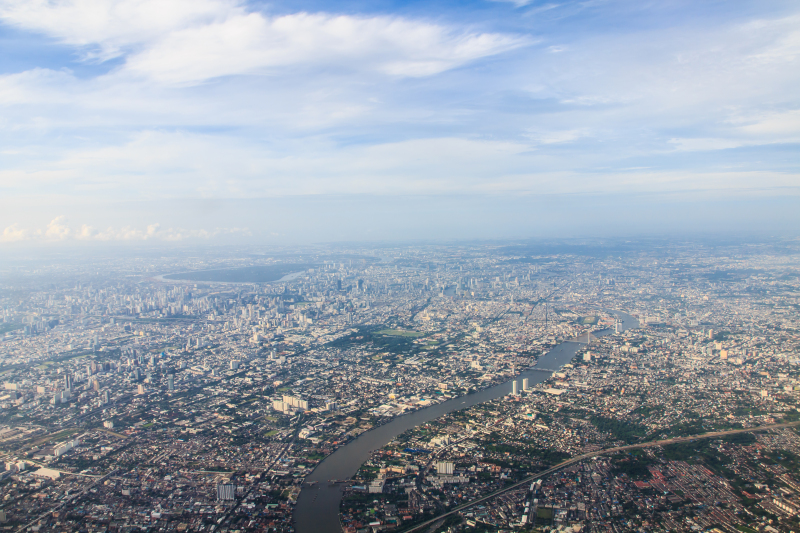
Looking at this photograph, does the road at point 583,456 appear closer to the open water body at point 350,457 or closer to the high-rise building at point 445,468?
the high-rise building at point 445,468

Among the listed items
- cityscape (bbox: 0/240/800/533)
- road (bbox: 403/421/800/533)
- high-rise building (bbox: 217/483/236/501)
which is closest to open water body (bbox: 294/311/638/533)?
cityscape (bbox: 0/240/800/533)

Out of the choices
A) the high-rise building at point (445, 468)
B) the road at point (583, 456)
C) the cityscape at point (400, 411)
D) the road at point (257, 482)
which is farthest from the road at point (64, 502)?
the high-rise building at point (445, 468)

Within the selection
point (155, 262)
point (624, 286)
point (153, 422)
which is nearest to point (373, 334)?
point (153, 422)

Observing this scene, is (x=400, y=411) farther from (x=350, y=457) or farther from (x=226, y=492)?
(x=226, y=492)

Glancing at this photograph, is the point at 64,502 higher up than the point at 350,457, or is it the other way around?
the point at 64,502

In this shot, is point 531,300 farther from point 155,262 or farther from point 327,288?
point 155,262

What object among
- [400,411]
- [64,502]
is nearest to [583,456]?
[400,411]
